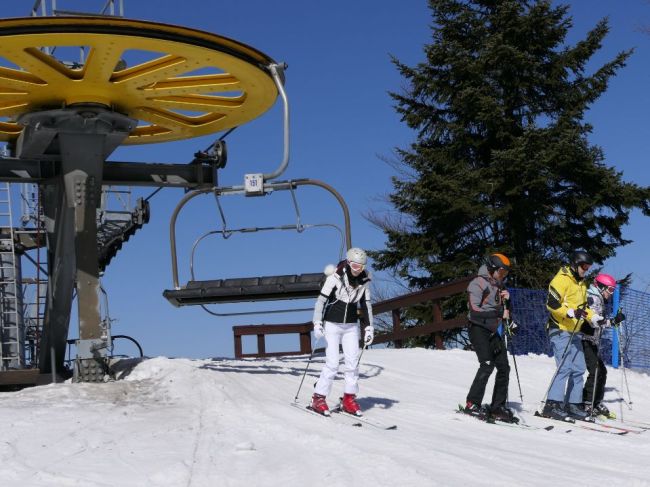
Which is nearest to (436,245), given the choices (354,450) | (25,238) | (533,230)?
(533,230)

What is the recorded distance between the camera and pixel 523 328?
58.0 feet

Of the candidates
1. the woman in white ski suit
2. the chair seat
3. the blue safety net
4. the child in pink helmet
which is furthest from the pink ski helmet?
the blue safety net

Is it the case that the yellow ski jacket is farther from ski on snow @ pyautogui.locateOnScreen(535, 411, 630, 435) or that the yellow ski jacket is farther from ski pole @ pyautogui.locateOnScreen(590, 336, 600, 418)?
ski on snow @ pyautogui.locateOnScreen(535, 411, 630, 435)

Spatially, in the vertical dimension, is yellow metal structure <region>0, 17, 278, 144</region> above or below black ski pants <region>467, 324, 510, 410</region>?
above

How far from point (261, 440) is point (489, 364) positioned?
3.31 metres

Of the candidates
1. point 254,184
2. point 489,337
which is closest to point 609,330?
point 489,337

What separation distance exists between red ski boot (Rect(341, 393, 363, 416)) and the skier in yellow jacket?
2.48 meters

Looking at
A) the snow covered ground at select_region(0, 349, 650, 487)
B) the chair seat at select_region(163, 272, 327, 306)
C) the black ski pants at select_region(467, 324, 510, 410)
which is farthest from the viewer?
the chair seat at select_region(163, 272, 327, 306)

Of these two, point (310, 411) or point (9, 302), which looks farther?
point (9, 302)

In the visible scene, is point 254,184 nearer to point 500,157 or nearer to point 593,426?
point 593,426

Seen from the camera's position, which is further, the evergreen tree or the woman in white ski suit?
the evergreen tree

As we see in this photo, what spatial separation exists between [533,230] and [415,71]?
5.74 metres

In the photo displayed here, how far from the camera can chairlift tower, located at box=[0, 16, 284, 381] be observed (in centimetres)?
1019

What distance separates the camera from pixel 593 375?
1149 cm
